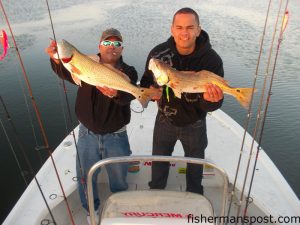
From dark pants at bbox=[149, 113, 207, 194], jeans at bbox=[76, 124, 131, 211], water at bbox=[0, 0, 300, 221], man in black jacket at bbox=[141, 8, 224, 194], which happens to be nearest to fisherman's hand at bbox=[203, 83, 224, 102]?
man in black jacket at bbox=[141, 8, 224, 194]

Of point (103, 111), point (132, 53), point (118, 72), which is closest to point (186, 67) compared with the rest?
point (118, 72)

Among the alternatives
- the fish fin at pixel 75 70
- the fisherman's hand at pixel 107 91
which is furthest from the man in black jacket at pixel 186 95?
the fish fin at pixel 75 70

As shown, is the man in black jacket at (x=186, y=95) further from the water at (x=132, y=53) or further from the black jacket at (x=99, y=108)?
the water at (x=132, y=53)

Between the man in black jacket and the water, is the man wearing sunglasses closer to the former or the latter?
the man in black jacket

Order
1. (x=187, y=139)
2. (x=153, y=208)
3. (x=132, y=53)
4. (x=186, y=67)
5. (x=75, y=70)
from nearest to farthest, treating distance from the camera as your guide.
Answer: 1. (x=153, y=208)
2. (x=75, y=70)
3. (x=186, y=67)
4. (x=187, y=139)
5. (x=132, y=53)

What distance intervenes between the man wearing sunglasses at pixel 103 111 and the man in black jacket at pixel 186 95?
351mm

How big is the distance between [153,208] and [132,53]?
362 inches

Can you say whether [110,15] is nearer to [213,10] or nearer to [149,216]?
[213,10]

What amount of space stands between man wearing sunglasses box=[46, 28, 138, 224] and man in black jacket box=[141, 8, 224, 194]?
35 cm

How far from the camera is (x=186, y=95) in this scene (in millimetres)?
3299

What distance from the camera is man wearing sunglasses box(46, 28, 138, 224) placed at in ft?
10.5

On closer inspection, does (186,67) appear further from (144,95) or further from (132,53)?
(132,53)

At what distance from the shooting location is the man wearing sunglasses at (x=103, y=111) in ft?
10.5

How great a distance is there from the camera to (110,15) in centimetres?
1534
